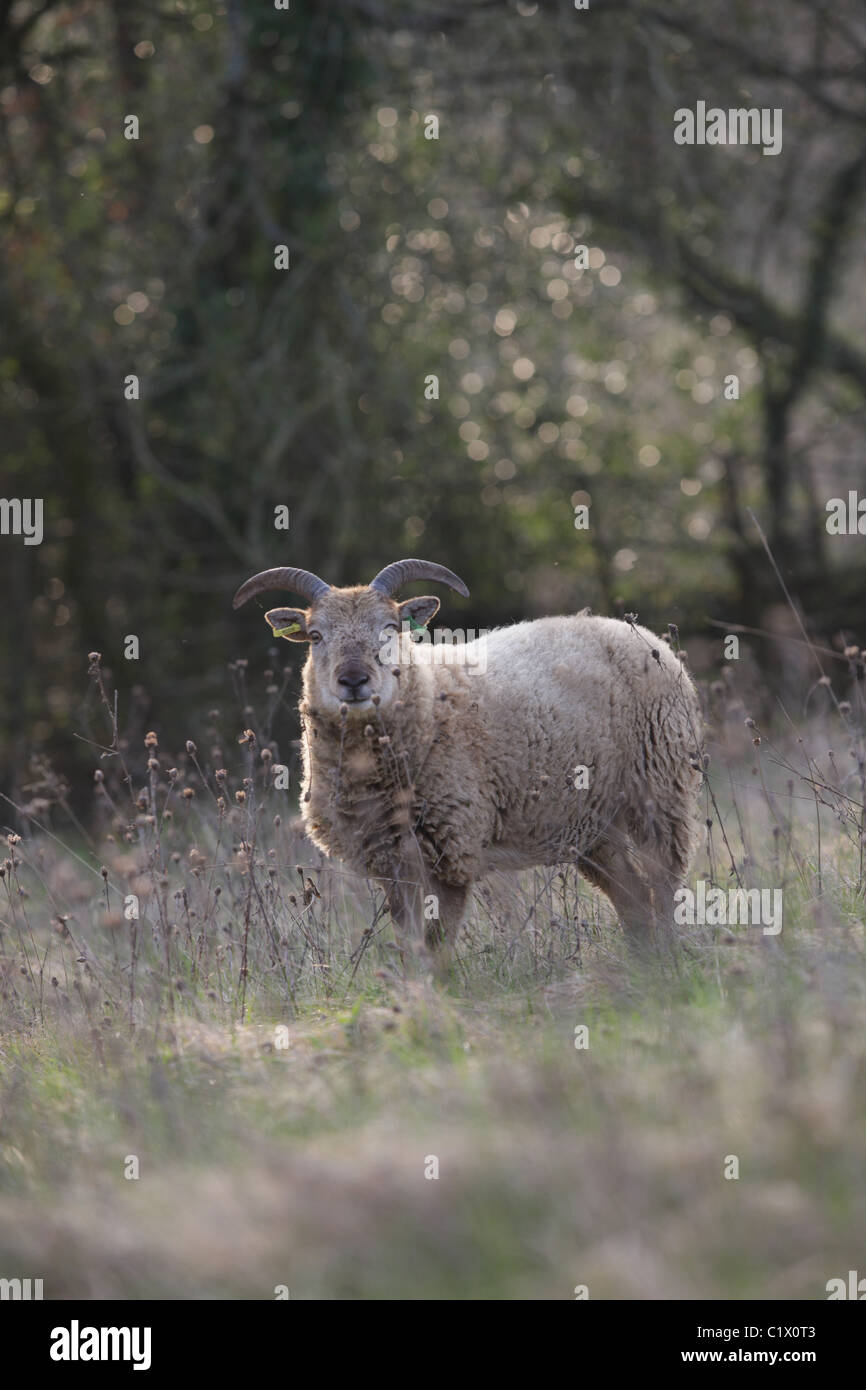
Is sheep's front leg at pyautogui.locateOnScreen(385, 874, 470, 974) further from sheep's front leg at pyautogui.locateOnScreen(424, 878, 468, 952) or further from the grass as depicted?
the grass

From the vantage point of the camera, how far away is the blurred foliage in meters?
12.9

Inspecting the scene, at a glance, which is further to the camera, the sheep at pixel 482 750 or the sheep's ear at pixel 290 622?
the sheep's ear at pixel 290 622

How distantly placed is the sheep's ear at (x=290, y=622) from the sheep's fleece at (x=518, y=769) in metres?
0.24

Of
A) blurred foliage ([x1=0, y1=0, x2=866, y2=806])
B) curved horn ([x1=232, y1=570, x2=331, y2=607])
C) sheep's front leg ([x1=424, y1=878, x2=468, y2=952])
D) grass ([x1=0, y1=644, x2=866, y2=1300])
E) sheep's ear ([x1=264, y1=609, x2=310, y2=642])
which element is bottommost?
grass ([x1=0, y1=644, x2=866, y2=1300])

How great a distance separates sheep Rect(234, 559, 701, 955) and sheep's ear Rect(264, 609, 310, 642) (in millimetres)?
11

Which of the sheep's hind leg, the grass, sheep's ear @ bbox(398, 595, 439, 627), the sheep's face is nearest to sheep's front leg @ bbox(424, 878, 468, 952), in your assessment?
the grass

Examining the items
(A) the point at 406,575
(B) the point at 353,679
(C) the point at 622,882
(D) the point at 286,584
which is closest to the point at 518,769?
(C) the point at 622,882

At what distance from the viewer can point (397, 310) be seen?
1368 cm

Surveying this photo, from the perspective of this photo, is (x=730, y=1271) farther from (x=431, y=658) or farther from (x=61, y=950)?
(x=61, y=950)

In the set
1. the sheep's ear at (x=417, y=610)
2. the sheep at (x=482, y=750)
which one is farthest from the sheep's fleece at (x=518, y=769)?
the sheep's ear at (x=417, y=610)

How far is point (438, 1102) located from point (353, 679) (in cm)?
238

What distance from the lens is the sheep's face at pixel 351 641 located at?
634cm

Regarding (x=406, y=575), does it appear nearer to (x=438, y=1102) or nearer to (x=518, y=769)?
(x=518, y=769)

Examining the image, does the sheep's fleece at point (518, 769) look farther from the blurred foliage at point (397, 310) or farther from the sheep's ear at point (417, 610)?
the blurred foliage at point (397, 310)
